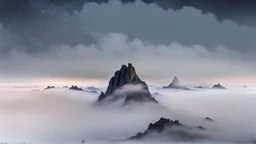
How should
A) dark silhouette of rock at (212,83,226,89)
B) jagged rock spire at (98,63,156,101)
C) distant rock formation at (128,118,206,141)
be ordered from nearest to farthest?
distant rock formation at (128,118,206,141), jagged rock spire at (98,63,156,101), dark silhouette of rock at (212,83,226,89)

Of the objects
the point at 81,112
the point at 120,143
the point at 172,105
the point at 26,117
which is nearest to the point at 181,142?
the point at 172,105

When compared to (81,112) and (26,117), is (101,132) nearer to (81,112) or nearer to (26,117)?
(81,112)

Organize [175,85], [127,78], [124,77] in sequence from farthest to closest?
[127,78] → [124,77] → [175,85]

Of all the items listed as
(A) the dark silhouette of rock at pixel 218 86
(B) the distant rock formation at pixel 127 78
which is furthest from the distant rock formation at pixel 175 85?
(A) the dark silhouette of rock at pixel 218 86

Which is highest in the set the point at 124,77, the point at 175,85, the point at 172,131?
the point at 124,77

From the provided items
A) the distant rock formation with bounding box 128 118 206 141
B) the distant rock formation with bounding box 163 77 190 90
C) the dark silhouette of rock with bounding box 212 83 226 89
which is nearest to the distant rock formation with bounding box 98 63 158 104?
the distant rock formation with bounding box 163 77 190 90

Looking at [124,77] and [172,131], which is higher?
[124,77]

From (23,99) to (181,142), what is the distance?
5625 mm

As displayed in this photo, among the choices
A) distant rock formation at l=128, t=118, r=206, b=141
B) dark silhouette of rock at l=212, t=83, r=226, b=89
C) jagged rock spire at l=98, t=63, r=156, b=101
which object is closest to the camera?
distant rock formation at l=128, t=118, r=206, b=141

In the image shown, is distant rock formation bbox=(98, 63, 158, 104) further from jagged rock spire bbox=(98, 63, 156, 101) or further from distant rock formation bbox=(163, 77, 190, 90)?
distant rock formation bbox=(163, 77, 190, 90)

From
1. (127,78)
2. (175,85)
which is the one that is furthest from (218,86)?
(127,78)

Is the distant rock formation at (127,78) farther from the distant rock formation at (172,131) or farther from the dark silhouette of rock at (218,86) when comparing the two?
the dark silhouette of rock at (218,86)

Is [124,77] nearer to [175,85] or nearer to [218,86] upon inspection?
[175,85]

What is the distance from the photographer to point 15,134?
1081cm
